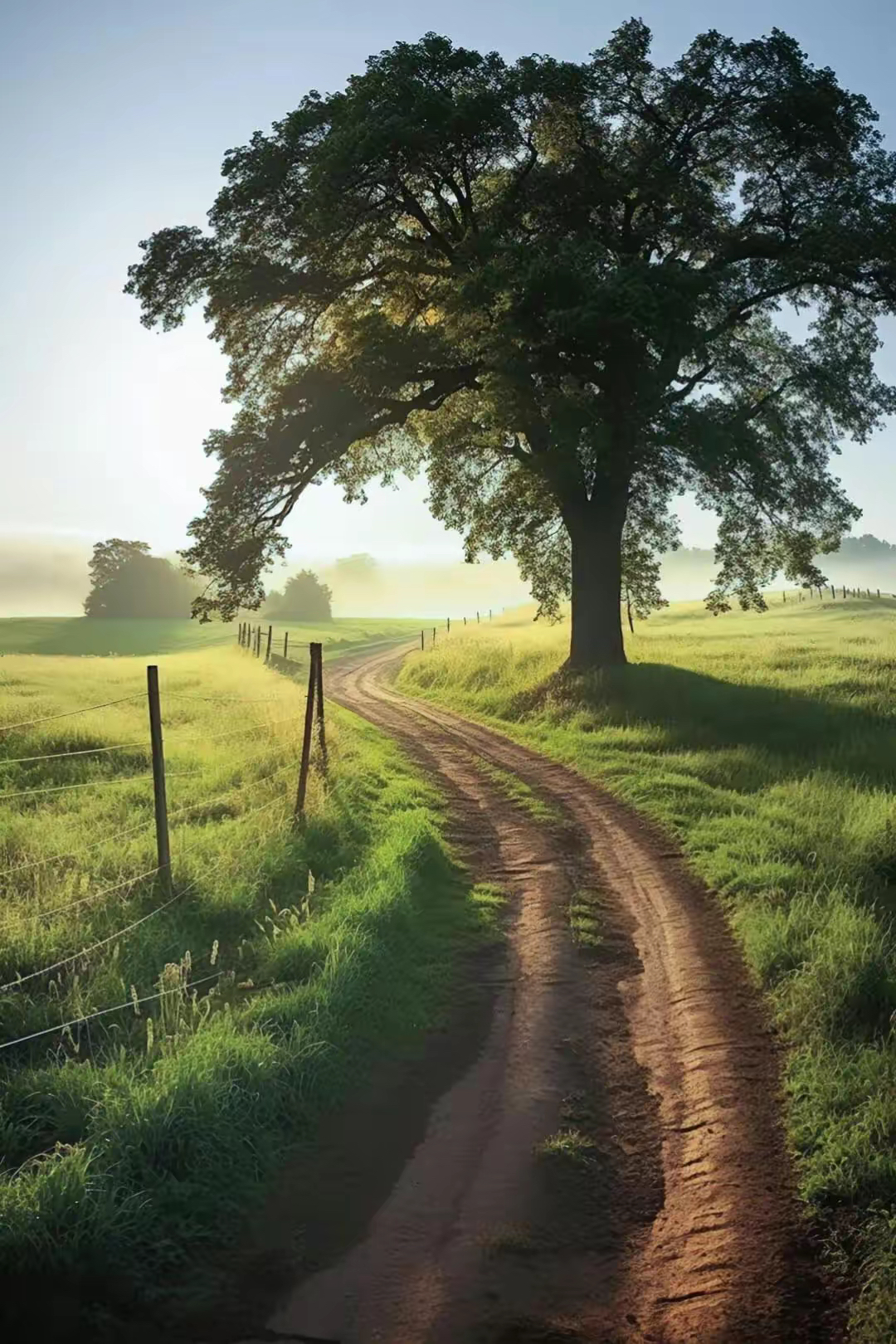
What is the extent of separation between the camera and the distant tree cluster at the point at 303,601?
343 ft

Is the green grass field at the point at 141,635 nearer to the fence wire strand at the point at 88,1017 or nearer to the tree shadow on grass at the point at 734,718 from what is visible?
the tree shadow on grass at the point at 734,718

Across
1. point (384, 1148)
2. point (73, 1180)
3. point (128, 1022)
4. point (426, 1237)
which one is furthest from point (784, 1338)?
point (128, 1022)

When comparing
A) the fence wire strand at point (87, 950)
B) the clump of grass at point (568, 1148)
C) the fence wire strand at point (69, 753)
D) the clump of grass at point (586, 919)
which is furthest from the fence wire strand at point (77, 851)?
the clump of grass at point (568, 1148)

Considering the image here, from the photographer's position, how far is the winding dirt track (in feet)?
14.9

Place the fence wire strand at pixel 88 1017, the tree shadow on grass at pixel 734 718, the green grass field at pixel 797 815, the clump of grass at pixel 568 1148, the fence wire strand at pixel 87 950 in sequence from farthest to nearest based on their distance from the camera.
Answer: the tree shadow on grass at pixel 734 718, the fence wire strand at pixel 87 950, the fence wire strand at pixel 88 1017, the clump of grass at pixel 568 1148, the green grass field at pixel 797 815

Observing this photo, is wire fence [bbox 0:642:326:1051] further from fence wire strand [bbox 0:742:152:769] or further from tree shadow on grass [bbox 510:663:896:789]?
tree shadow on grass [bbox 510:663:896:789]

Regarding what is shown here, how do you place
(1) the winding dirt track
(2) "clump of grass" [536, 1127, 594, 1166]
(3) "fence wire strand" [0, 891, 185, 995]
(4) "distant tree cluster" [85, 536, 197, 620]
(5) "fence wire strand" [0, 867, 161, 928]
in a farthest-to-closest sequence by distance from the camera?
(4) "distant tree cluster" [85, 536, 197, 620] < (5) "fence wire strand" [0, 867, 161, 928] < (3) "fence wire strand" [0, 891, 185, 995] < (2) "clump of grass" [536, 1127, 594, 1166] < (1) the winding dirt track

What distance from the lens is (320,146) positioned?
64.0ft

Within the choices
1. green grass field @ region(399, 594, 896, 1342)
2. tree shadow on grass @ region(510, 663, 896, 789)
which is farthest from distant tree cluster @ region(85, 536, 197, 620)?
tree shadow on grass @ region(510, 663, 896, 789)

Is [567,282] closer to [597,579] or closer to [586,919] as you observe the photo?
[597,579]

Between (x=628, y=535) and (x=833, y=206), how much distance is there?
9889mm

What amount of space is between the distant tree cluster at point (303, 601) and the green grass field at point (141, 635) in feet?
26.1

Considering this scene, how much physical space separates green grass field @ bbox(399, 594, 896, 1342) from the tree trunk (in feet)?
3.69

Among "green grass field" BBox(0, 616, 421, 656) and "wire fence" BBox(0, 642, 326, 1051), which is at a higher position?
"green grass field" BBox(0, 616, 421, 656)
